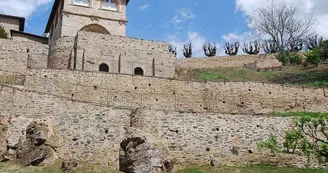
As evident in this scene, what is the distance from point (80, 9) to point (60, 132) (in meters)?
21.5

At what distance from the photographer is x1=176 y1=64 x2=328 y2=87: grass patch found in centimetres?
3531

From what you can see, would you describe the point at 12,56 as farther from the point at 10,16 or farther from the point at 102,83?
the point at 10,16

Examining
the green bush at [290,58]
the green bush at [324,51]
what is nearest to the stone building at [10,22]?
the green bush at [290,58]

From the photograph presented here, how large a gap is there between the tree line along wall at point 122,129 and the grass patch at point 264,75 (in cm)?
1341

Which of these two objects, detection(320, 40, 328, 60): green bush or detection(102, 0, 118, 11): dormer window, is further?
detection(320, 40, 328, 60): green bush

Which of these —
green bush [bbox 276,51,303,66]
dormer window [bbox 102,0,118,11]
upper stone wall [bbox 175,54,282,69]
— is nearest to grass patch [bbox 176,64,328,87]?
green bush [bbox 276,51,303,66]

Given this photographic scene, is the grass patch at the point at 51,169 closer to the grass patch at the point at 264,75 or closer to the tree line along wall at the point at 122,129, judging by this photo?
the tree line along wall at the point at 122,129

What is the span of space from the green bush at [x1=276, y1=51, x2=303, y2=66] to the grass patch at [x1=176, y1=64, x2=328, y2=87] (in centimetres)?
221

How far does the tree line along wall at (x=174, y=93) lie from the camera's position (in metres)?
25.8

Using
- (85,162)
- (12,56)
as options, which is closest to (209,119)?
(85,162)

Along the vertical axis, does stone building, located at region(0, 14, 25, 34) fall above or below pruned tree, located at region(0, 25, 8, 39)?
above

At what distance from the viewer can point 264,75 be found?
38469mm

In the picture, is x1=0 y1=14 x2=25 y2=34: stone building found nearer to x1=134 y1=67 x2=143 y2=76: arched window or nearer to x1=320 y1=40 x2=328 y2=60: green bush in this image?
x1=134 y1=67 x2=143 y2=76: arched window

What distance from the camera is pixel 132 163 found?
1839 centimetres
